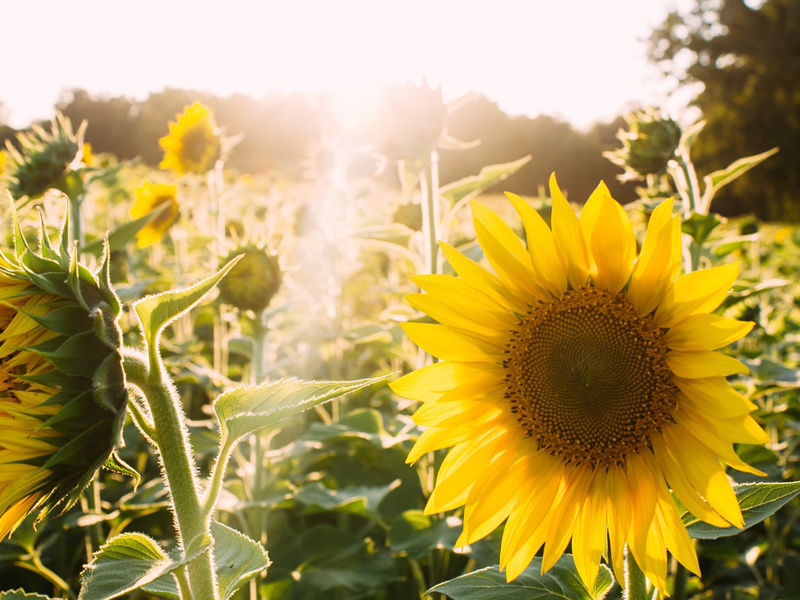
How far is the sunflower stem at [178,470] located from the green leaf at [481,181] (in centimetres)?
100

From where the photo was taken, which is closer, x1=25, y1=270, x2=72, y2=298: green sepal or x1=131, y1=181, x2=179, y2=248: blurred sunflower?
x1=25, y1=270, x2=72, y2=298: green sepal

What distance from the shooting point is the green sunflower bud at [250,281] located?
2.21 metres

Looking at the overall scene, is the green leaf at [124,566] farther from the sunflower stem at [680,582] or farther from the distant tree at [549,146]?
the distant tree at [549,146]

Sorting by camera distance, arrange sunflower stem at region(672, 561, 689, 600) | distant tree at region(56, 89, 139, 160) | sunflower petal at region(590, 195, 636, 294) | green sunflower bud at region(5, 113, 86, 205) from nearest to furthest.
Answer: sunflower petal at region(590, 195, 636, 294)
sunflower stem at region(672, 561, 689, 600)
green sunflower bud at region(5, 113, 86, 205)
distant tree at region(56, 89, 139, 160)

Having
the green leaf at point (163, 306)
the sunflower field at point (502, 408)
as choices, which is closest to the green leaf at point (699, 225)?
the sunflower field at point (502, 408)

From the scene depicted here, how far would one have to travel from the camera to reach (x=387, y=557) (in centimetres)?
195

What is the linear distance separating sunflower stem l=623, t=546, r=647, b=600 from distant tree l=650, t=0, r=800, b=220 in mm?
19379

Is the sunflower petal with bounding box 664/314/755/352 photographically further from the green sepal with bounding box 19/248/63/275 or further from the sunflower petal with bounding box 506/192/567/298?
the green sepal with bounding box 19/248/63/275

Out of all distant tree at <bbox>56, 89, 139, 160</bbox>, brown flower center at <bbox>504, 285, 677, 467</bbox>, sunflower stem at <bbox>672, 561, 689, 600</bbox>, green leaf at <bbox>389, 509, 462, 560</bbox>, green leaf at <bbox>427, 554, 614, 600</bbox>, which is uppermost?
distant tree at <bbox>56, 89, 139, 160</bbox>

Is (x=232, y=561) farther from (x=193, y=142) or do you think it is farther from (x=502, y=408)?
(x=193, y=142)

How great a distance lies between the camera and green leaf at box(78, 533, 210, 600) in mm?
783

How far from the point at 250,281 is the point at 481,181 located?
3.00ft

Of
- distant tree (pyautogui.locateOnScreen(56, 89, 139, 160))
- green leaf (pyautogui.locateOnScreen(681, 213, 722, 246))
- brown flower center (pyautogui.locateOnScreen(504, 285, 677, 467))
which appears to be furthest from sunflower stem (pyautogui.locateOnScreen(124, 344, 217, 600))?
distant tree (pyautogui.locateOnScreen(56, 89, 139, 160))

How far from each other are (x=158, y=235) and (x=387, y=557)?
2.82m
